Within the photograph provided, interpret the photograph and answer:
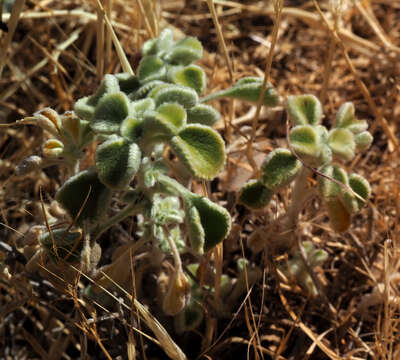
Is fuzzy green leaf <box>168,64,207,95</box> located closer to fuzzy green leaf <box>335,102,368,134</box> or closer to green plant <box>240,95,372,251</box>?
green plant <box>240,95,372,251</box>

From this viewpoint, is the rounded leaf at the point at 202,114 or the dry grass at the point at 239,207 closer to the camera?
the rounded leaf at the point at 202,114

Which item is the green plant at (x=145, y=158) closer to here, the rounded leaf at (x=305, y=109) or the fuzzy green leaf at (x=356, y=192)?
the rounded leaf at (x=305, y=109)

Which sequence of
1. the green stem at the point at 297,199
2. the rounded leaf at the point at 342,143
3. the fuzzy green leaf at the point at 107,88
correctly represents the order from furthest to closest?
the green stem at the point at 297,199 → the rounded leaf at the point at 342,143 → the fuzzy green leaf at the point at 107,88

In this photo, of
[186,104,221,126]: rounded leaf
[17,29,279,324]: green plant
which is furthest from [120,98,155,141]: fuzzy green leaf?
[186,104,221,126]: rounded leaf

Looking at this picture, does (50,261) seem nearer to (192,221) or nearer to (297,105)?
(192,221)

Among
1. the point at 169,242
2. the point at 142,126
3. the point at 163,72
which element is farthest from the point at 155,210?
the point at 163,72

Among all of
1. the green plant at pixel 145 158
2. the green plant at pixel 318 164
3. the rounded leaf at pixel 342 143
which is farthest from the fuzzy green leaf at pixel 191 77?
the rounded leaf at pixel 342 143

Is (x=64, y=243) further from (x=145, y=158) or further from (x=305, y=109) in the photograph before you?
(x=305, y=109)
